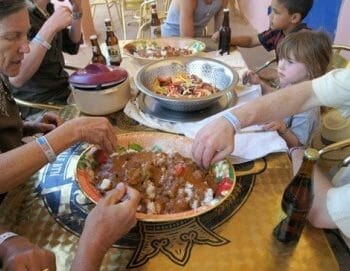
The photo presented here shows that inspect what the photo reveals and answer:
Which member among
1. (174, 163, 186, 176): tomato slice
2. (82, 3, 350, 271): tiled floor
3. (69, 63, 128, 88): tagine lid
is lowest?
(82, 3, 350, 271): tiled floor

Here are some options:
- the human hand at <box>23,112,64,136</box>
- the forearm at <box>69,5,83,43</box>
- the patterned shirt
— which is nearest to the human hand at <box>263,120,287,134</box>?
the human hand at <box>23,112,64,136</box>

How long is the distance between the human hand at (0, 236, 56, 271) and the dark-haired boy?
65.2 inches

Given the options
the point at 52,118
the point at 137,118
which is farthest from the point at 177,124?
the point at 52,118

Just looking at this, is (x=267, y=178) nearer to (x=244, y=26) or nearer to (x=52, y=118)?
(x=52, y=118)

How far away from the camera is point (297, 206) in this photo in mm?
784

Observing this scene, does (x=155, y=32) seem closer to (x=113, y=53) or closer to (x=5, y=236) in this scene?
(x=113, y=53)

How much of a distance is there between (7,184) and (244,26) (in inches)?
184

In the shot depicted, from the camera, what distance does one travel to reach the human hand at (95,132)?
100cm

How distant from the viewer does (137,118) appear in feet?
4.25

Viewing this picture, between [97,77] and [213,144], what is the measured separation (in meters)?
0.53

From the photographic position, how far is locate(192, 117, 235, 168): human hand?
0.98 meters

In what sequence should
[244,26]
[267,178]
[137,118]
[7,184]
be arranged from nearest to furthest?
[7,184] → [267,178] → [137,118] → [244,26]

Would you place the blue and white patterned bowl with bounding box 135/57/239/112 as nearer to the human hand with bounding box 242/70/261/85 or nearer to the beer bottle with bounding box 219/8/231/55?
the human hand with bounding box 242/70/261/85

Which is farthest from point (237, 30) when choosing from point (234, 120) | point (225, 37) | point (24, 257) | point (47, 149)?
point (24, 257)
